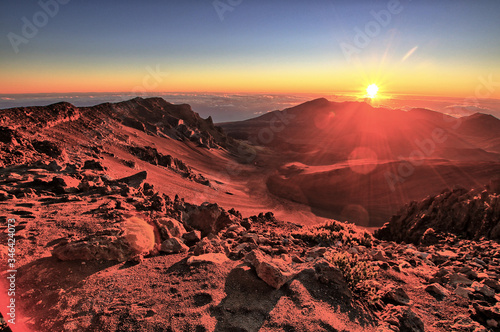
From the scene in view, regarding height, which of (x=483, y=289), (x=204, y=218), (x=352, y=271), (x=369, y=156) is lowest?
(x=369, y=156)

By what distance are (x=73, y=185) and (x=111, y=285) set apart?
5307 millimetres

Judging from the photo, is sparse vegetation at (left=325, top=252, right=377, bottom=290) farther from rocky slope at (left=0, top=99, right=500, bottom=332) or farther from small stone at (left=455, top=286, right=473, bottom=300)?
small stone at (left=455, top=286, right=473, bottom=300)

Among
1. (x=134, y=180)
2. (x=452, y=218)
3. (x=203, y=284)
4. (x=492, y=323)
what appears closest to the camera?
(x=492, y=323)

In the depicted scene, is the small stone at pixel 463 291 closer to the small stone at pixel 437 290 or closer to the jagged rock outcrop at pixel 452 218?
the small stone at pixel 437 290

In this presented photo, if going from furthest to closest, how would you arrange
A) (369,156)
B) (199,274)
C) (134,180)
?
(369,156) → (134,180) → (199,274)

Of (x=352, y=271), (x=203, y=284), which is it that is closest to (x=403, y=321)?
(x=352, y=271)

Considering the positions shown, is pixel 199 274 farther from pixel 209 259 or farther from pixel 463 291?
pixel 463 291

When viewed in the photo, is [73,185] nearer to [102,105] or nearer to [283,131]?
[102,105]

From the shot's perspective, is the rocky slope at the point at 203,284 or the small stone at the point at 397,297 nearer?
the rocky slope at the point at 203,284

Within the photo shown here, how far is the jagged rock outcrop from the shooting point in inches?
316

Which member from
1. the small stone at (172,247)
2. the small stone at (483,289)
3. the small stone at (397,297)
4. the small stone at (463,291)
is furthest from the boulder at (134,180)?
the small stone at (483,289)

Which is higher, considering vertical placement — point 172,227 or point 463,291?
point 172,227

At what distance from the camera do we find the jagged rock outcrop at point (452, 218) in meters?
8.03

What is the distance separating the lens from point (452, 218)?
919 cm
